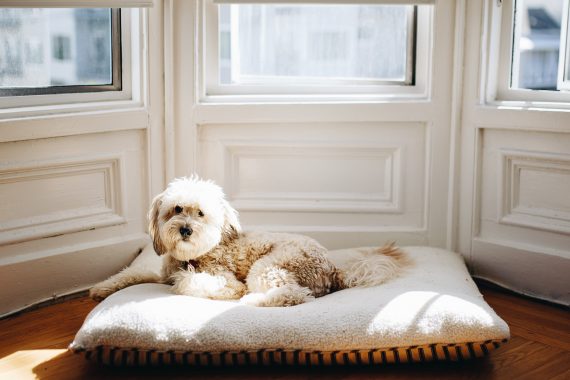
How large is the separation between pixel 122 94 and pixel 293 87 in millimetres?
791

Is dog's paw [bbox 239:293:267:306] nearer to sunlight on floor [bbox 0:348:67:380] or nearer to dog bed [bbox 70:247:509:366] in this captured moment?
dog bed [bbox 70:247:509:366]

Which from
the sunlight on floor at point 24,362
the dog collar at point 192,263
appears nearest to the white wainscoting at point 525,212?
the dog collar at point 192,263

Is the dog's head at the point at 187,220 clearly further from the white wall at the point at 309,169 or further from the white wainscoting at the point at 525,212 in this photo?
the white wainscoting at the point at 525,212

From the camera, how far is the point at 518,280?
320cm

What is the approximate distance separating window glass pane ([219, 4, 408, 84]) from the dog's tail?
97 centimetres

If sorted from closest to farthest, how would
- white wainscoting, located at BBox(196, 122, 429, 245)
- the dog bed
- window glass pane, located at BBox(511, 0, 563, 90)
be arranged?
the dog bed → window glass pane, located at BBox(511, 0, 563, 90) → white wainscoting, located at BBox(196, 122, 429, 245)

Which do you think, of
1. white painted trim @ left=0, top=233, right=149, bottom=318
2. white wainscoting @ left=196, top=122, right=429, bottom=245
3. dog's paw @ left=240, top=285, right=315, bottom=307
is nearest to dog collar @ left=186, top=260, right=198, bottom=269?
dog's paw @ left=240, top=285, right=315, bottom=307

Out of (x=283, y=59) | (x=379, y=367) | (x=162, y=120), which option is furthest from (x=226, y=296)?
(x=283, y=59)

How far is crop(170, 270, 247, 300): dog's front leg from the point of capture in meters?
2.60

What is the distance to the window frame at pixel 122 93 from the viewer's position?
9.97ft

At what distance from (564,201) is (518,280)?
0.40 meters

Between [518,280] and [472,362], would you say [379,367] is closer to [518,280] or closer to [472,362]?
[472,362]

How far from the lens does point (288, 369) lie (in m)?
2.36

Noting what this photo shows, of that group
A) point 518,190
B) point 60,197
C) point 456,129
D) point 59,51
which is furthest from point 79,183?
point 518,190
